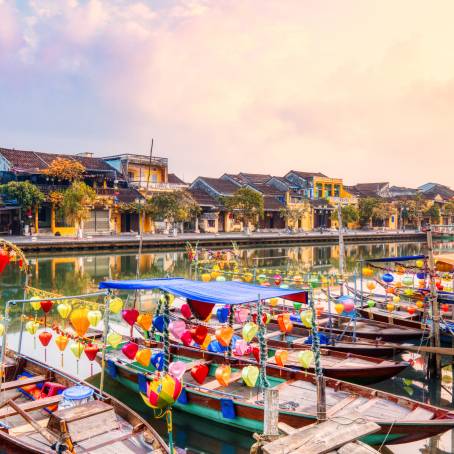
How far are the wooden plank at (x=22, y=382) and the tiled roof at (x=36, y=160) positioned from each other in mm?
33219

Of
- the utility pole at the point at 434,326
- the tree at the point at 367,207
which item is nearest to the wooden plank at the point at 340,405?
the utility pole at the point at 434,326

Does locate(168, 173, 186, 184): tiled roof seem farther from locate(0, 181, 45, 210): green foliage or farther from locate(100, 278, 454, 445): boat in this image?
locate(100, 278, 454, 445): boat

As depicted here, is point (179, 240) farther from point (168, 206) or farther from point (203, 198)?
point (203, 198)

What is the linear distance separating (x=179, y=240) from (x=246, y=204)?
9.48 meters

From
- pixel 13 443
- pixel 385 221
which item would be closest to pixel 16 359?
pixel 13 443

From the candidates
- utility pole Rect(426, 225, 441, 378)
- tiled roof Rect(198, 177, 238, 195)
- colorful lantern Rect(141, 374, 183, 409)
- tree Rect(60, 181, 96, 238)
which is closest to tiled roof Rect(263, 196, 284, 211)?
tiled roof Rect(198, 177, 238, 195)

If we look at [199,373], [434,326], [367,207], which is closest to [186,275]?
[434,326]

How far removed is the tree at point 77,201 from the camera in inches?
1426

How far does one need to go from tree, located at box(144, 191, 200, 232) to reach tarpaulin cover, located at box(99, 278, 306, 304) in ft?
104

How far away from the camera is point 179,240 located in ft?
129

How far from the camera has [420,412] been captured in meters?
7.41

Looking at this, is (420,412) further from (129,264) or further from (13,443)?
(129,264)

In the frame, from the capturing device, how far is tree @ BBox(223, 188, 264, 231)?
1809 inches

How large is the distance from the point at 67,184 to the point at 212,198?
16.0 meters
